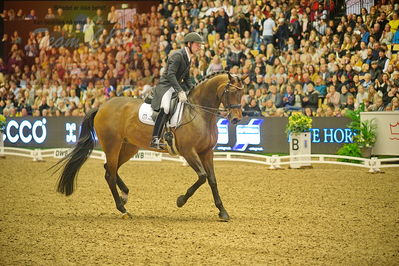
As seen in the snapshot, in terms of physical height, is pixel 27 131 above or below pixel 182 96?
below

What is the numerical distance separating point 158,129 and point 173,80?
0.84 meters

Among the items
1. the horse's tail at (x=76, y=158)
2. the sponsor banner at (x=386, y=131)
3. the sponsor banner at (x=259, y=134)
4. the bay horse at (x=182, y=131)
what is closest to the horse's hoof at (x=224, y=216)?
the bay horse at (x=182, y=131)

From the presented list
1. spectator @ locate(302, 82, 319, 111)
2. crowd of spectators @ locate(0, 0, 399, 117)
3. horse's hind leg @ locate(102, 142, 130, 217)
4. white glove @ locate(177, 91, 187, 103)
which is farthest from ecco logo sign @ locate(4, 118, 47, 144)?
white glove @ locate(177, 91, 187, 103)

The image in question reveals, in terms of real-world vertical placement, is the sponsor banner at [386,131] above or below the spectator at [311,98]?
below

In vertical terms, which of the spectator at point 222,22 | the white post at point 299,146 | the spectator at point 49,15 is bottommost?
the white post at point 299,146

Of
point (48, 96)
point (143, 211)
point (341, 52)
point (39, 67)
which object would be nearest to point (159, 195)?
point (143, 211)

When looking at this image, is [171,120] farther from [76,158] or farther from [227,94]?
[76,158]

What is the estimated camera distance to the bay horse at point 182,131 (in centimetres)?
902

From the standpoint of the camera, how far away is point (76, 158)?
1003cm

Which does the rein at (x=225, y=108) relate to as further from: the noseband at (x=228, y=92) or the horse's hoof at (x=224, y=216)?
the horse's hoof at (x=224, y=216)

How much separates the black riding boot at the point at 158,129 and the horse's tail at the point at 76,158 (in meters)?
Answer: 1.23

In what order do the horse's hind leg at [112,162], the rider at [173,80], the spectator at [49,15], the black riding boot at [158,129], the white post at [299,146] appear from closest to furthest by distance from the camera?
the rider at [173,80]
the black riding boot at [158,129]
the horse's hind leg at [112,162]
the white post at [299,146]
the spectator at [49,15]

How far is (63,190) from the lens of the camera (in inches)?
390

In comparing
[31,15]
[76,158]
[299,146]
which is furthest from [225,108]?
[31,15]
